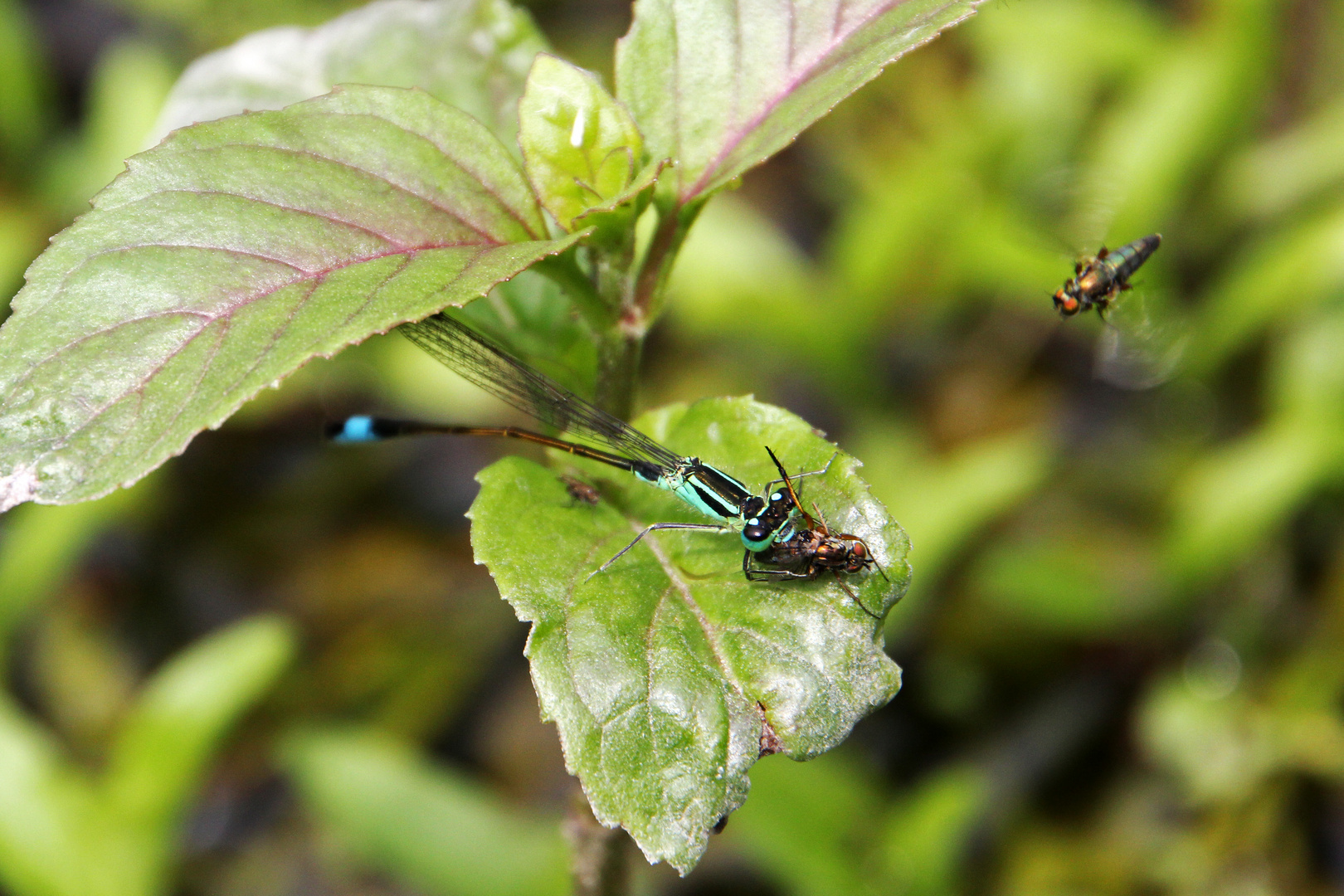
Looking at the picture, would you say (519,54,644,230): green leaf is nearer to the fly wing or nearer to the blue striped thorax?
the fly wing

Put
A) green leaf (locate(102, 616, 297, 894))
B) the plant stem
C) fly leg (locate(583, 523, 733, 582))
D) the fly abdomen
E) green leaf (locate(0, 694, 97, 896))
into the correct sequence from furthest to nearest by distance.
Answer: green leaf (locate(102, 616, 297, 894))
green leaf (locate(0, 694, 97, 896))
the fly abdomen
the plant stem
fly leg (locate(583, 523, 733, 582))

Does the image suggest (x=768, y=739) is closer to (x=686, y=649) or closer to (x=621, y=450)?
(x=686, y=649)

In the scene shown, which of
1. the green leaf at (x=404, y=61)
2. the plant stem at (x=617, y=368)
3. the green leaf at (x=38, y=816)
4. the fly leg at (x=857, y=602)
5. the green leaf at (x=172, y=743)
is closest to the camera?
the fly leg at (x=857, y=602)

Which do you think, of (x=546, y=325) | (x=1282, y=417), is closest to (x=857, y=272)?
(x=1282, y=417)

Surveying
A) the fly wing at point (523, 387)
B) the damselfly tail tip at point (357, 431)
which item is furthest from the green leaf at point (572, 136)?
the damselfly tail tip at point (357, 431)

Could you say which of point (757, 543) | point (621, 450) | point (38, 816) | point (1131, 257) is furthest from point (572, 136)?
point (38, 816)

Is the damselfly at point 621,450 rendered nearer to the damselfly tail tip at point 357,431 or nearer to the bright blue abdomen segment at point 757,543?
the bright blue abdomen segment at point 757,543

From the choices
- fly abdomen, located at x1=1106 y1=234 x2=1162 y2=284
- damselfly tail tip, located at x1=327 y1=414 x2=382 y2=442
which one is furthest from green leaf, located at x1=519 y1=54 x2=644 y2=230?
fly abdomen, located at x1=1106 y1=234 x2=1162 y2=284
